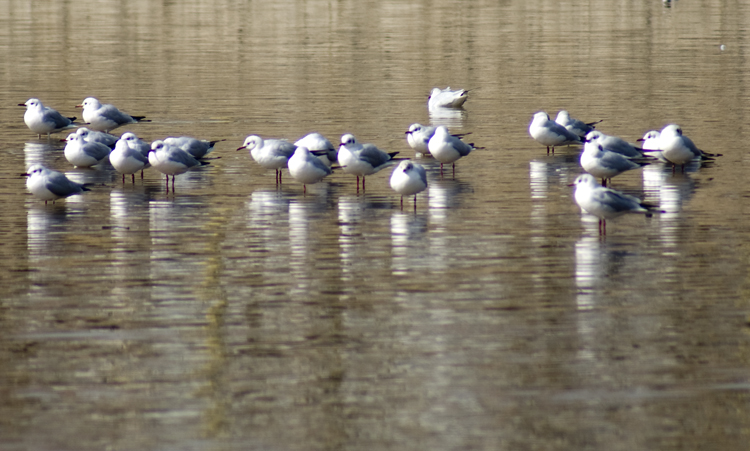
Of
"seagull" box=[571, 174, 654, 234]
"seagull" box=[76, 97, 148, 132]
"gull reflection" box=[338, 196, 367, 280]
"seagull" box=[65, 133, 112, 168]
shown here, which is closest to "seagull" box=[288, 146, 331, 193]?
"gull reflection" box=[338, 196, 367, 280]

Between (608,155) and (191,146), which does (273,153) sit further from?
(608,155)

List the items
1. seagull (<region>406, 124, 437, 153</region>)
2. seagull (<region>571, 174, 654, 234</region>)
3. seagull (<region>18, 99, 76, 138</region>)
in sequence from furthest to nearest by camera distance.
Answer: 1. seagull (<region>18, 99, 76, 138</region>)
2. seagull (<region>406, 124, 437, 153</region>)
3. seagull (<region>571, 174, 654, 234</region>)

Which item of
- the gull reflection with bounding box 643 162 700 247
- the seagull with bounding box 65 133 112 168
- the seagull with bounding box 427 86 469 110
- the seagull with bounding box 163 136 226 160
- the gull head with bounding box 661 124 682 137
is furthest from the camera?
the seagull with bounding box 427 86 469 110

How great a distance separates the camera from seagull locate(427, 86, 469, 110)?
27.3m

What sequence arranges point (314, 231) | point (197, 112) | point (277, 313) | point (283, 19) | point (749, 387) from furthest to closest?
point (283, 19) < point (197, 112) < point (314, 231) < point (277, 313) < point (749, 387)

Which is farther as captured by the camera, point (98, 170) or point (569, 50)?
point (569, 50)

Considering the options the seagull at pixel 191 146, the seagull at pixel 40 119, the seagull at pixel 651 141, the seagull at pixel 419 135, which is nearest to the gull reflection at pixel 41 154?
the seagull at pixel 40 119

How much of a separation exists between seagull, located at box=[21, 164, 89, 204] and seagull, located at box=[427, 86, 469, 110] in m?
12.3

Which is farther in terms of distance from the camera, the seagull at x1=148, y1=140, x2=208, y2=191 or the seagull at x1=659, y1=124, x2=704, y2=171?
the seagull at x1=659, y1=124, x2=704, y2=171

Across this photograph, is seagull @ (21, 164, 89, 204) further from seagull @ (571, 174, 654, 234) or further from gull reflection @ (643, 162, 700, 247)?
gull reflection @ (643, 162, 700, 247)

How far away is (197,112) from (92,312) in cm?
1593

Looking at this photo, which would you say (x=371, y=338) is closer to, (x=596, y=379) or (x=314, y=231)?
(x=596, y=379)

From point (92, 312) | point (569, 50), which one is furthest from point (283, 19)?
point (92, 312)

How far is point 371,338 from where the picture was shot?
33.9ft
